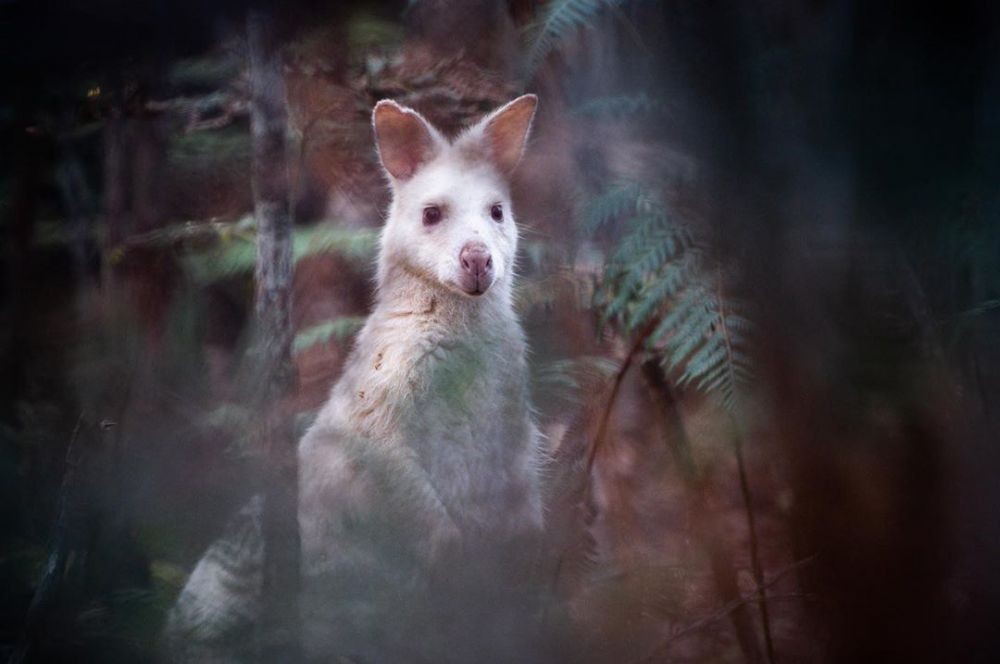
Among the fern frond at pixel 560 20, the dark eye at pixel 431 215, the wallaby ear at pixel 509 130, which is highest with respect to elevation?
the fern frond at pixel 560 20

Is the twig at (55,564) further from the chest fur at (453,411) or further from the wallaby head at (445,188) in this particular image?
the wallaby head at (445,188)

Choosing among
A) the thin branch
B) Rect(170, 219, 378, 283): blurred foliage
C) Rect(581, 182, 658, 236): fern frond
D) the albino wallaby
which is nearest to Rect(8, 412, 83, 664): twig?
the albino wallaby

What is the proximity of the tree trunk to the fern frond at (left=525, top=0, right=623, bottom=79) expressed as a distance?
0.70 meters

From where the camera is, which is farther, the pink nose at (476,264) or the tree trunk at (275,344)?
the tree trunk at (275,344)

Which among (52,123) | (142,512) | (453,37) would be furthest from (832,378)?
(52,123)

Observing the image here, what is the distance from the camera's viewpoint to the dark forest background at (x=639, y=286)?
8.03 ft

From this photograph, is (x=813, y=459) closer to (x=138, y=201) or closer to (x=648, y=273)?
(x=648, y=273)

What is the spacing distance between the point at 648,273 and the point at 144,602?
1.62 metres

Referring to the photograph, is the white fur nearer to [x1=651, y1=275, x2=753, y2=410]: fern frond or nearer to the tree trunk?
the tree trunk

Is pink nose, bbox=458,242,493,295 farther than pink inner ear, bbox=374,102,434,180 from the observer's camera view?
No

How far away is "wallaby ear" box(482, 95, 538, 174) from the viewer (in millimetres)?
2469

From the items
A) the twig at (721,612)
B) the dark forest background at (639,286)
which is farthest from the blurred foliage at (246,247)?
the twig at (721,612)

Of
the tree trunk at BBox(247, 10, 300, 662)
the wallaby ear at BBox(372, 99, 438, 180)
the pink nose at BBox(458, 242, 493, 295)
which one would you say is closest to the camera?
the pink nose at BBox(458, 242, 493, 295)

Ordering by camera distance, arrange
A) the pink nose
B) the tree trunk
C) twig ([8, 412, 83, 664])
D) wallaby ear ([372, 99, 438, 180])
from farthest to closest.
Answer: twig ([8, 412, 83, 664]), the tree trunk, wallaby ear ([372, 99, 438, 180]), the pink nose
